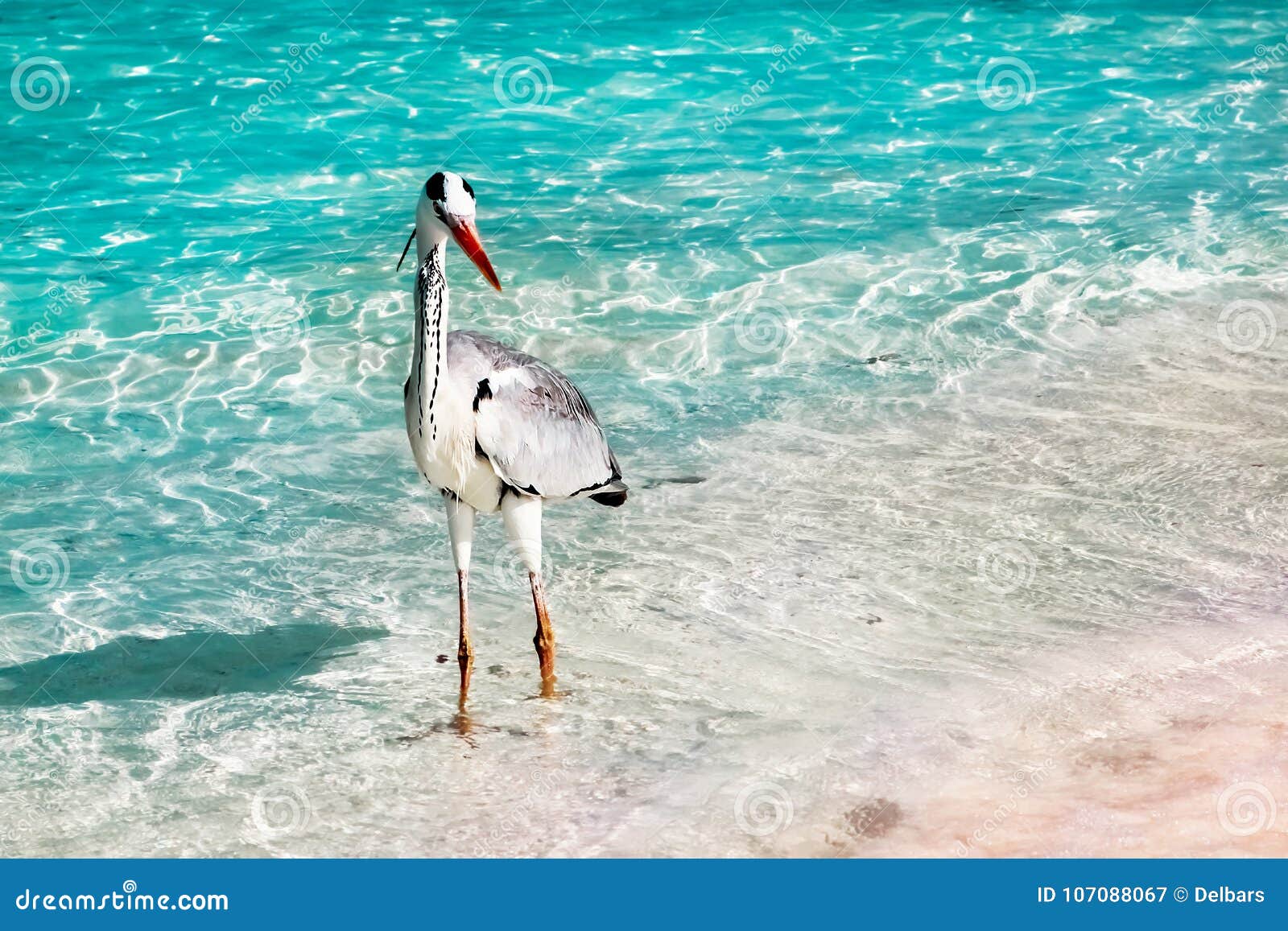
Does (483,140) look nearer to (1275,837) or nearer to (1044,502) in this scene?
(1044,502)

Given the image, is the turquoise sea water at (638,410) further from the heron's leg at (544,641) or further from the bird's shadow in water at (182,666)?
the heron's leg at (544,641)

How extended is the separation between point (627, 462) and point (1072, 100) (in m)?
9.99

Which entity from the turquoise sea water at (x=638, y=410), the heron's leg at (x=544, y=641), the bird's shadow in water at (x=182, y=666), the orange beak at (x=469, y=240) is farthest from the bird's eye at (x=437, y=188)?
the bird's shadow in water at (x=182, y=666)

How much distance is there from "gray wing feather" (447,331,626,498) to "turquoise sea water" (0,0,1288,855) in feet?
2.82

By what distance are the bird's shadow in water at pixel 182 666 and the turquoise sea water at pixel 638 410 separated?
0.03 meters

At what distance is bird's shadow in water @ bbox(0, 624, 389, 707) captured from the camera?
6.61 m

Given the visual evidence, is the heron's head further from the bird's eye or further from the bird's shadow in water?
the bird's shadow in water

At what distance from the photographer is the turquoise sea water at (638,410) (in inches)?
234

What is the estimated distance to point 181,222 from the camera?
531 inches

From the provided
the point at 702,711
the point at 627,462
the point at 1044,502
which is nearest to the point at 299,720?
the point at 702,711

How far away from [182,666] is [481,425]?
1.95 metres

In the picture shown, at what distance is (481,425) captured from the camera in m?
6.03

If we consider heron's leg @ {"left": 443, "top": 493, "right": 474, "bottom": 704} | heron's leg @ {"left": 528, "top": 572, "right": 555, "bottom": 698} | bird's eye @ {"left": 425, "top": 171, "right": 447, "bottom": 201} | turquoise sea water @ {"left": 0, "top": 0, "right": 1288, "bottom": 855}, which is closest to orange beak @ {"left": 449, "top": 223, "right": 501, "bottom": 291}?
bird's eye @ {"left": 425, "top": 171, "right": 447, "bottom": 201}

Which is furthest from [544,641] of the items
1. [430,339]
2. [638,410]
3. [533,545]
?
[638,410]
